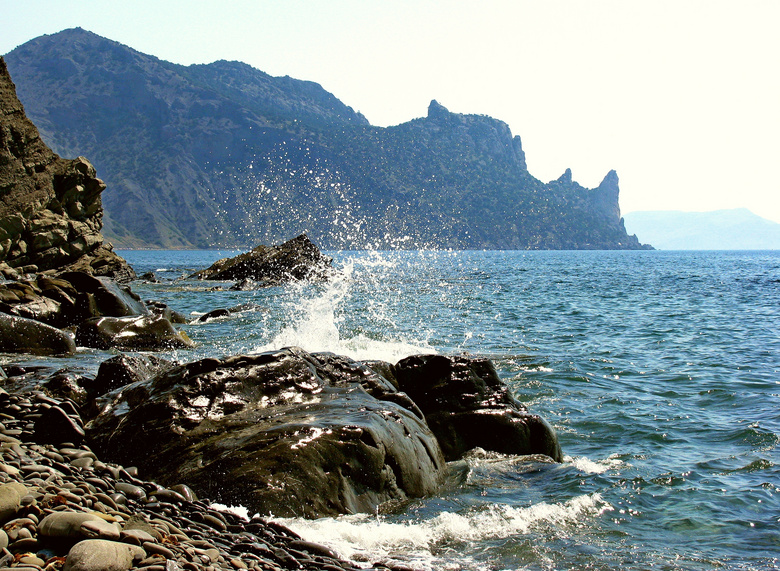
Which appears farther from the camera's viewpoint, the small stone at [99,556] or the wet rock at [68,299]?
the wet rock at [68,299]

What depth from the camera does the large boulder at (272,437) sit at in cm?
586

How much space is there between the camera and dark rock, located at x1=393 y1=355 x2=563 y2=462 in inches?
343

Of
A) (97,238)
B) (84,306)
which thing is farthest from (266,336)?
(97,238)

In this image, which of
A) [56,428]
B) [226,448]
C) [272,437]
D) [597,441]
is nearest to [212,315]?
[56,428]

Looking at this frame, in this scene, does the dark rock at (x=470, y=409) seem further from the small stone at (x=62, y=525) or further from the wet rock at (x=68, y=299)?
the wet rock at (x=68, y=299)

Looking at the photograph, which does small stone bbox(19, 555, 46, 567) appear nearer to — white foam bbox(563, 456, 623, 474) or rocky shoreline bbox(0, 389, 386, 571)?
rocky shoreline bbox(0, 389, 386, 571)

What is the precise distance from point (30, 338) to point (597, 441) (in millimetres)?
12885

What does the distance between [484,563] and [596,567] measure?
1135 millimetres

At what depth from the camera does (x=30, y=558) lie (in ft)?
11.1

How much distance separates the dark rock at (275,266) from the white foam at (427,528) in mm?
38474

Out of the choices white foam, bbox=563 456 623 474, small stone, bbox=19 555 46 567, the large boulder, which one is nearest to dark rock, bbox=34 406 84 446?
the large boulder

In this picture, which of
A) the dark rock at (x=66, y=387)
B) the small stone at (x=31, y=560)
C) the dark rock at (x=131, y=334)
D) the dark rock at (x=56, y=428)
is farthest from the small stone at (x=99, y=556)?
the dark rock at (x=131, y=334)

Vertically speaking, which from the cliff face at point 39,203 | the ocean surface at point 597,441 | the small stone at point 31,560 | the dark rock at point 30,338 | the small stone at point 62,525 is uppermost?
the cliff face at point 39,203

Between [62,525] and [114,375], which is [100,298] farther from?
[62,525]
